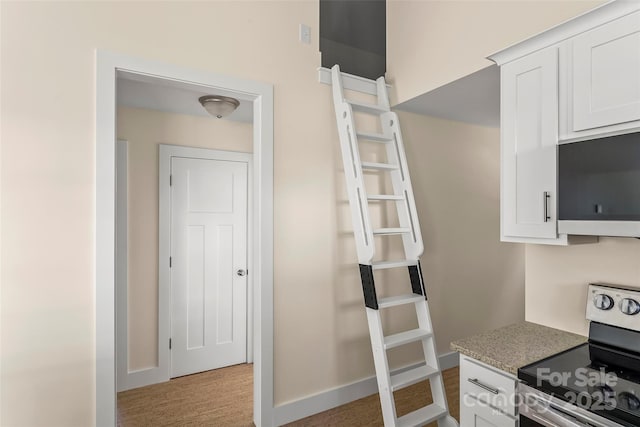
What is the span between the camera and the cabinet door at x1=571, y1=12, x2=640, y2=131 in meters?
1.39

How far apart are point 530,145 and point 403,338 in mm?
1378

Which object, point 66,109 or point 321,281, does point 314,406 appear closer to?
point 321,281

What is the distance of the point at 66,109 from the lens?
174 centimetres

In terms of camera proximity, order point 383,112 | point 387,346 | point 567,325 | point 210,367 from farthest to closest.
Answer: point 210,367, point 383,112, point 387,346, point 567,325

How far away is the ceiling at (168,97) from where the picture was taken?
2.24 meters

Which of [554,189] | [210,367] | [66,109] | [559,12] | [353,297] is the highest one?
[559,12]

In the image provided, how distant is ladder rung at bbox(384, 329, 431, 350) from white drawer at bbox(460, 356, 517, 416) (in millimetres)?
531

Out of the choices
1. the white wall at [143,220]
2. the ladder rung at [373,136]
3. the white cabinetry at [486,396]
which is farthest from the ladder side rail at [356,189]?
the white wall at [143,220]

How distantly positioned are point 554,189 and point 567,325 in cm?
79

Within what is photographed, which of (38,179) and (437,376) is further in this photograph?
(437,376)

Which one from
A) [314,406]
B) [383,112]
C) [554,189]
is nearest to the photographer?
[554,189]

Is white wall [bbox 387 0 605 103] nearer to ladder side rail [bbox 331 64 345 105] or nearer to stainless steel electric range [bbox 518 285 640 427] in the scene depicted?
ladder side rail [bbox 331 64 345 105]

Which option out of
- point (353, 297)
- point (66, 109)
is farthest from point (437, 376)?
point (66, 109)

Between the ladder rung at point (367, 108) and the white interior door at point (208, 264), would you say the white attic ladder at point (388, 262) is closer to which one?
the ladder rung at point (367, 108)
